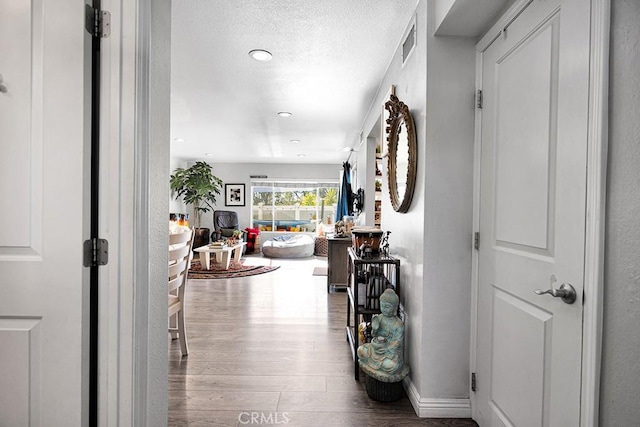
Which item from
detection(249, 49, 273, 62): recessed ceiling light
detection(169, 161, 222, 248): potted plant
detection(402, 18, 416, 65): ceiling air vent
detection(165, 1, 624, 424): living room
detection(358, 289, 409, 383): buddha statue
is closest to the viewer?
detection(165, 1, 624, 424): living room

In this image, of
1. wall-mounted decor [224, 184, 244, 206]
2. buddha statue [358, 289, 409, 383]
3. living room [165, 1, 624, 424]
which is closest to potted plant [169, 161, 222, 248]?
wall-mounted decor [224, 184, 244, 206]

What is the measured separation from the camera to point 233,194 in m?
9.45

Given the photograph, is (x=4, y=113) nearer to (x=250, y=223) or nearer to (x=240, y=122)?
(x=240, y=122)

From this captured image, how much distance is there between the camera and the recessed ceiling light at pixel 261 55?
2.81 m

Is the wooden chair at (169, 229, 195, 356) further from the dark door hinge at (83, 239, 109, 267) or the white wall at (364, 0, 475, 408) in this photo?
the white wall at (364, 0, 475, 408)

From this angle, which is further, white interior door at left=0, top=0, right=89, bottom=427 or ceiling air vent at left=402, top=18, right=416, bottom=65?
ceiling air vent at left=402, top=18, right=416, bottom=65

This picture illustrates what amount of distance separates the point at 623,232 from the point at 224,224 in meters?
8.49

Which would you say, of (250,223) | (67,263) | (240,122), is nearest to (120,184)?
(67,263)

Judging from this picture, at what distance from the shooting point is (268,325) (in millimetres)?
3367

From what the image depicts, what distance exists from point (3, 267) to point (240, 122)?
14.1 feet

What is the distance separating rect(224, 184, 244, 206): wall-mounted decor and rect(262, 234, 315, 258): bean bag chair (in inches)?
73.8

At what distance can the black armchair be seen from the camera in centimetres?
849

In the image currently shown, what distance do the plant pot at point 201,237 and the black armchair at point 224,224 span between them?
246 mm

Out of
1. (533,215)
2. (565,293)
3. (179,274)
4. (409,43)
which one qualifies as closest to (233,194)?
(179,274)
